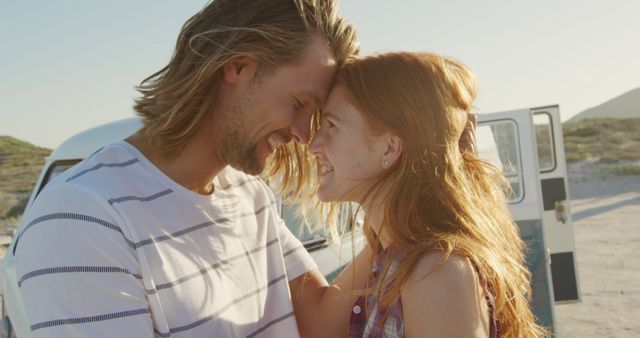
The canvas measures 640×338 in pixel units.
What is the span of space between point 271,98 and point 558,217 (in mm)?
4086

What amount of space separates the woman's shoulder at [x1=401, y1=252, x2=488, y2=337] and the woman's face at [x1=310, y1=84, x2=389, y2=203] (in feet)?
1.28

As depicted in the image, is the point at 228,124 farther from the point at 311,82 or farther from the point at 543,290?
the point at 543,290

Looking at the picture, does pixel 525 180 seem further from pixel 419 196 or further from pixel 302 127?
pixel 419 196

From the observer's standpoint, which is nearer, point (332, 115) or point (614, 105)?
point (332, 115)

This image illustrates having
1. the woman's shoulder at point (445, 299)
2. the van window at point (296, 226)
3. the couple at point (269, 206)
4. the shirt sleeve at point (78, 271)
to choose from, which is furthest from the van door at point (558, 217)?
the shirt sleeve at point (78, 271)

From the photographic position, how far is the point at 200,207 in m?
2.01

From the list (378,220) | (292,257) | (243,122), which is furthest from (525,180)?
(243,122)

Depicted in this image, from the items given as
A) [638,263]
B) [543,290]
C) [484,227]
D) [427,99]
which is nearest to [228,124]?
[427,99]

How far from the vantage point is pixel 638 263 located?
998cm

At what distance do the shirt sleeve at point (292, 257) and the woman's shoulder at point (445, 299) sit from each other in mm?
677

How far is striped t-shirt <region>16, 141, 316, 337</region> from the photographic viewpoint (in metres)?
1.58

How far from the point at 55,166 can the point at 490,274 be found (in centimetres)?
319

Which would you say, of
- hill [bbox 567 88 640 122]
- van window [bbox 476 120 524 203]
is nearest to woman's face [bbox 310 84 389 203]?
van window [bbox 476 120 524 203]

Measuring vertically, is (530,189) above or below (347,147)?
below
